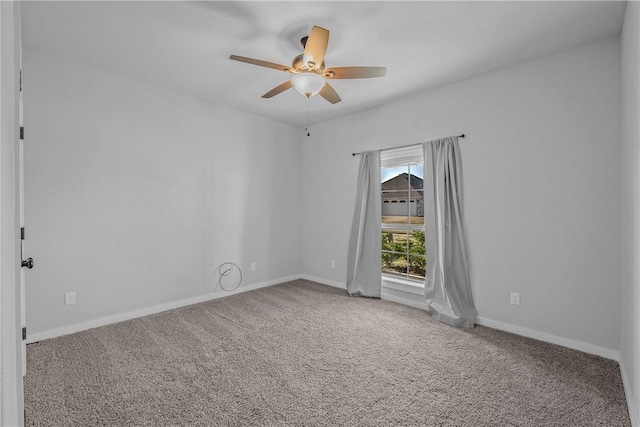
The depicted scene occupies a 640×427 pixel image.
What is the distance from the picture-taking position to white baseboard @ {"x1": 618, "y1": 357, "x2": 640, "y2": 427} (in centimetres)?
168

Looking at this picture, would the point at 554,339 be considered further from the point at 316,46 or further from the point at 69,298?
the point at 69,298

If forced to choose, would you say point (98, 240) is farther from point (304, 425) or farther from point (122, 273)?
point (304, 425)

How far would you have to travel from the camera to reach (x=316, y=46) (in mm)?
2107

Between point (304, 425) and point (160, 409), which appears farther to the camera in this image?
point (160, 409)

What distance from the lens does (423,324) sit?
3.17m

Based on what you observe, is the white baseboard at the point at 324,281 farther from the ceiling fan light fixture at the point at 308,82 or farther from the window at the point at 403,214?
the ceiling fan light fixture at the point at 308,82

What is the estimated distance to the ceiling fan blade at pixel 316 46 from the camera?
1968mm

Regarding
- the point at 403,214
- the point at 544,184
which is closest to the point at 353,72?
the point at 544,184

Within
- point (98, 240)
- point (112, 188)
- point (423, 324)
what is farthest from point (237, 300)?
point (423, 324)

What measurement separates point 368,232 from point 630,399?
9.24 feet

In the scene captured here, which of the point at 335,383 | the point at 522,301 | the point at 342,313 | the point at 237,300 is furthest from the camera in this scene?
the point at 237,300

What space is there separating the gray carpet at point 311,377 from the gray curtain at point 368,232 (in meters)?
0.92

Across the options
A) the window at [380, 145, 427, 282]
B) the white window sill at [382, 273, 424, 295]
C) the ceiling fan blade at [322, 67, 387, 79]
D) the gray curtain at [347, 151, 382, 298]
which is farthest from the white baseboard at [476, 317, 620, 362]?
the ceiling fan blade at [322, 67, 387, 79]

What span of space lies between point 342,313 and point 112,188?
9.37 ft
